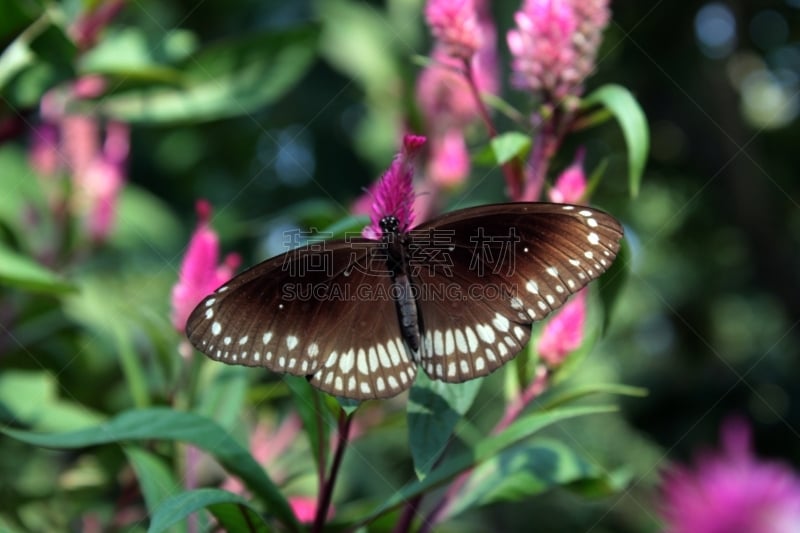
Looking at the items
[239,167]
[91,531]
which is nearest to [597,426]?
[239,167]

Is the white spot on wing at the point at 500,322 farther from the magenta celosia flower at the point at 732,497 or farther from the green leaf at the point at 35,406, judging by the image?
the green leaf at the point at 35,406

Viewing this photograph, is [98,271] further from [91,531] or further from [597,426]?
[597,426]

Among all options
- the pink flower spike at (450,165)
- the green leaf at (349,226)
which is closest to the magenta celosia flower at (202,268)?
the green leaf at (349,226)

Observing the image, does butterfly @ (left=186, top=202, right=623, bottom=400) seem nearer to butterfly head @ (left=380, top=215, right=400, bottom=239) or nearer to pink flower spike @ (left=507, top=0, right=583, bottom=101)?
butterfly head @ (left=380, top=215, right=400, bottom=239)

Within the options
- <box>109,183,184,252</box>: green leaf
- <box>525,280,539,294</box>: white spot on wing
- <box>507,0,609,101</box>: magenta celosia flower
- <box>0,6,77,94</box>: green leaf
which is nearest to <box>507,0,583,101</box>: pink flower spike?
<box>507,0,609,101</box>: magenta celosia flower

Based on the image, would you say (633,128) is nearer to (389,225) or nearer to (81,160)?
(389,225)

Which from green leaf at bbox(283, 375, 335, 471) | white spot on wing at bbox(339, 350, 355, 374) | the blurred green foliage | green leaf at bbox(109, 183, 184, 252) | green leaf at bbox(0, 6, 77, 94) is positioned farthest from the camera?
green leaf at bbox(109, 183, 184, 252)
